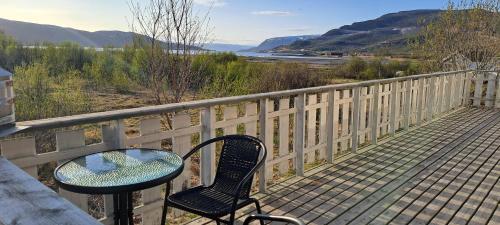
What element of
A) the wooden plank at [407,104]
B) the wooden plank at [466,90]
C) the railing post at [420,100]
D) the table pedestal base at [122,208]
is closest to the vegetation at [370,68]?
the wooden plank at [466,90]

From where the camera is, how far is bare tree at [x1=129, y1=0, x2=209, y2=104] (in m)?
6.89

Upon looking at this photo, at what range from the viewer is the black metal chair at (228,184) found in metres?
2.36

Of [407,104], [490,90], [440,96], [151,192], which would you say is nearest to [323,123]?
[151,192]

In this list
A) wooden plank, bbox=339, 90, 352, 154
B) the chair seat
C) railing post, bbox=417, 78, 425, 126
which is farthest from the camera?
railing post, bbox=417, 78, 425, 126

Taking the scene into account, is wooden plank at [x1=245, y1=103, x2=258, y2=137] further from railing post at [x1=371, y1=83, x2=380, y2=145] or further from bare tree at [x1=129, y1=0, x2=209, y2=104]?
bare tree at [x1=129, y1=0, x2=209, y2=104]

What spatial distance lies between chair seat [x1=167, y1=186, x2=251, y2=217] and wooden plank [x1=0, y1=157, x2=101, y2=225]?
108 centimetres

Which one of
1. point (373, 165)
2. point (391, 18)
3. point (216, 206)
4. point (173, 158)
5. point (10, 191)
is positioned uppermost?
point (391, 18)

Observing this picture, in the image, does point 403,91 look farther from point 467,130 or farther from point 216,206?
point 216,206

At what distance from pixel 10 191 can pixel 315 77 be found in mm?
14330

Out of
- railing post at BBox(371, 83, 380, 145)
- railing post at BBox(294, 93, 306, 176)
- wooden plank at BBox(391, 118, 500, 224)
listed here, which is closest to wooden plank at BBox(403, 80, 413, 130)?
wooden plank at BBox(391, 118, 500, 224)

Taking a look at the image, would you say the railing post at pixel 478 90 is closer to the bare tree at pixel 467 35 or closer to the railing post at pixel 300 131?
the bare tree at pixel 467 35

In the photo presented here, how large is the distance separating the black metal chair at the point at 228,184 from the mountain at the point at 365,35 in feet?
195

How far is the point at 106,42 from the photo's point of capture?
2128 centimetres

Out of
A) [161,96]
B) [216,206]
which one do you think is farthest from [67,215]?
[161,96]
